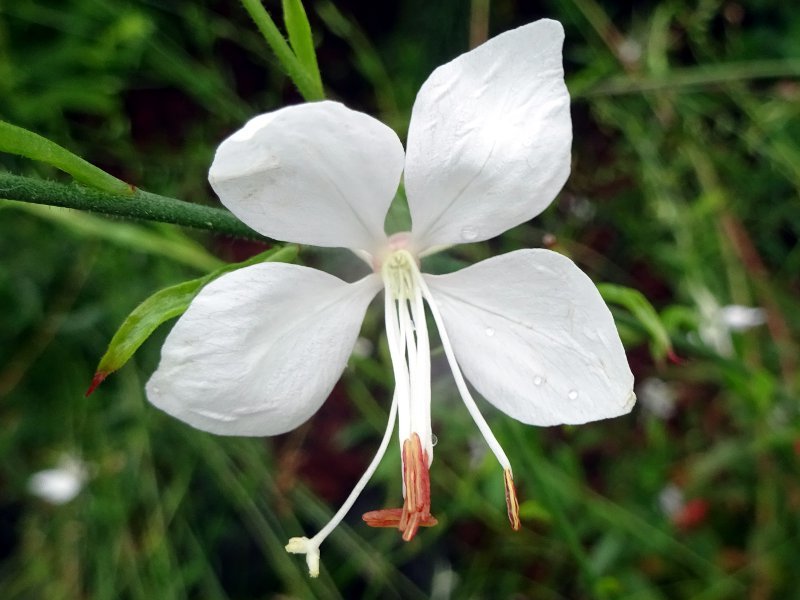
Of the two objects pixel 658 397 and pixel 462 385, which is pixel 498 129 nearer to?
pixel 462 385

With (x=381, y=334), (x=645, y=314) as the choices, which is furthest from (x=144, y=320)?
(x=381, y=334)

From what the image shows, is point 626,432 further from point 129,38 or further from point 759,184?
point 129,38

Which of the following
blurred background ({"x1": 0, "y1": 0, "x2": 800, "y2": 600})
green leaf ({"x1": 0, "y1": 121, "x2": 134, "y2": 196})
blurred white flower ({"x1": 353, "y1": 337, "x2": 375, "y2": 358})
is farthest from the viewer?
blurred white flower ({"x1": 353, "y1": 337, "x2": 375, "y2": 358})

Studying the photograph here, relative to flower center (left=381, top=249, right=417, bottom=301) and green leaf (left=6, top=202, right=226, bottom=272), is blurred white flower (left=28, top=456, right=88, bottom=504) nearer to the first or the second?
green leaf (left=6, top=202, right=226, bottom=272)

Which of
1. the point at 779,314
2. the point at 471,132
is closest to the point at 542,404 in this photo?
the point at 471,132

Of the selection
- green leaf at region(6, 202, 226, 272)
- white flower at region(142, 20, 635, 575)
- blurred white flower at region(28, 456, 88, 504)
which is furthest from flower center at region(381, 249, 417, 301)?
blurred white flower at region(28, 456, 88, 504)

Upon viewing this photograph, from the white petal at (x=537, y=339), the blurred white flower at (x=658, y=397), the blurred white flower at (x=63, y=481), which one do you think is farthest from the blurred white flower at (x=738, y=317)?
the blurred white flower at (x=63, y=481)
